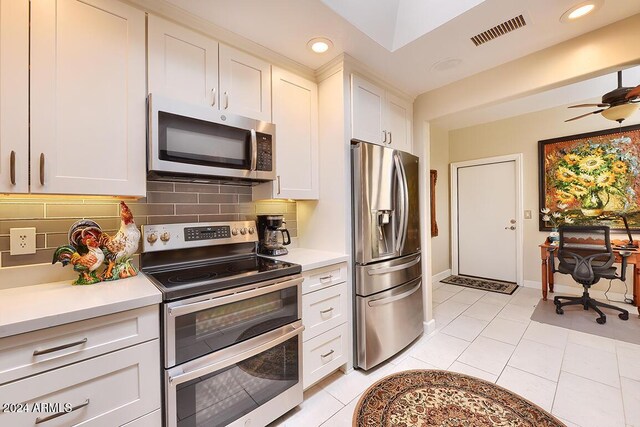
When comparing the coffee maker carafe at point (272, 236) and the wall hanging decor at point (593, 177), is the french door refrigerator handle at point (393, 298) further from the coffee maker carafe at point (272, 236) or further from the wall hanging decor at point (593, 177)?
the wall hanging decor at point (593, 177)

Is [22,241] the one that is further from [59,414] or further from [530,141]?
[530,141]

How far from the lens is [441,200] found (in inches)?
184

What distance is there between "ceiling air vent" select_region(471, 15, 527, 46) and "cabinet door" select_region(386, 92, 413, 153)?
29.5 inches

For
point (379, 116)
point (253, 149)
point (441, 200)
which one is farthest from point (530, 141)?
point (253, 149)

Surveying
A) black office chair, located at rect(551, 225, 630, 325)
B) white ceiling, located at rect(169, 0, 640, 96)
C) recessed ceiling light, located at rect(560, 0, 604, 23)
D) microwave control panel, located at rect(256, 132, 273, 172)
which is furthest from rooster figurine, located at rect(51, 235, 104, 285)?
black office chair, located at rect(551, 225, 630, 325)

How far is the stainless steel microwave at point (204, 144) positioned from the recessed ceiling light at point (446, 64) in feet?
4.64

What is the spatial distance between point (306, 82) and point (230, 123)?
2.66 feet

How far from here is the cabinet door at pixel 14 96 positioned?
1079 mm

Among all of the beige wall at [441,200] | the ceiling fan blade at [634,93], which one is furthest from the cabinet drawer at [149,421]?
the beige wall at [441,200]

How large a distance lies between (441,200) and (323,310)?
3.68 meters

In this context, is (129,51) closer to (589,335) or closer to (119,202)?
(119,202)

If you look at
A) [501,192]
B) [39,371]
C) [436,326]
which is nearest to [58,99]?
[39,371]

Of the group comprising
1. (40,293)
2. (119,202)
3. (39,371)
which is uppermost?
(119,202)

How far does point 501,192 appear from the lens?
4254mm
